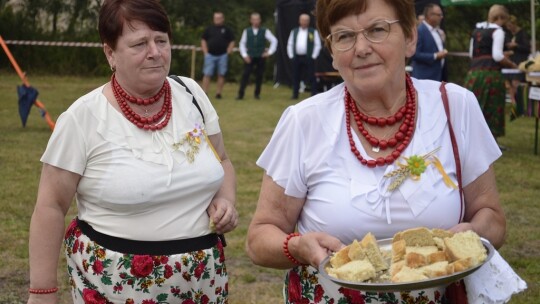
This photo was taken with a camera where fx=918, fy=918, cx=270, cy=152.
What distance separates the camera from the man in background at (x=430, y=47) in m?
13.5

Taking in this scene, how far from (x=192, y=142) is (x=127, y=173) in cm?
31

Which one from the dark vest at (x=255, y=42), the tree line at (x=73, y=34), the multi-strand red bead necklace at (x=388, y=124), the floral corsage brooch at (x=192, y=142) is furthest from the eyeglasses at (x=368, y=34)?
the tree line at (x=73, y=34)

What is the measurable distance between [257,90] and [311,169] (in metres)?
19.6

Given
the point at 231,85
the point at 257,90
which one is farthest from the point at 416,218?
the point at 231,85

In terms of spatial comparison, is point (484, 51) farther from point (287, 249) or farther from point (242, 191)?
point (287, 249)

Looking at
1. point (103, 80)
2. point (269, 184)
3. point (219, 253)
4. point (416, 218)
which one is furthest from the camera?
point (103, 80)

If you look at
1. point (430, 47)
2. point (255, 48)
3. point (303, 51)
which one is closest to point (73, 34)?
point (255, 48)

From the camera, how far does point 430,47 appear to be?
13.7 metres

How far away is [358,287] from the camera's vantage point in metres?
2.33

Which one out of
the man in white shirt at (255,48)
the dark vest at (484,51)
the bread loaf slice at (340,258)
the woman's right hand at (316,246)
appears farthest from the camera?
the man in white shirt at (255,48)

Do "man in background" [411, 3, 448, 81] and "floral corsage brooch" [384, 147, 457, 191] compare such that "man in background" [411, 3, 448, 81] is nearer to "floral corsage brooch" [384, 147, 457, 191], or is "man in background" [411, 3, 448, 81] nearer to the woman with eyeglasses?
the woman with eyeglasses

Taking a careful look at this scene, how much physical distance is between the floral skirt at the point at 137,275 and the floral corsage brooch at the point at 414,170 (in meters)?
1.02

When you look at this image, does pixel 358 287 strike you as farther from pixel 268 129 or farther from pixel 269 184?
pixel 268 129

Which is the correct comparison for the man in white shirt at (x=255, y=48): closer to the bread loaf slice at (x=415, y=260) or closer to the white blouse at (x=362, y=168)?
the white blouse at (x=362, y=168)
